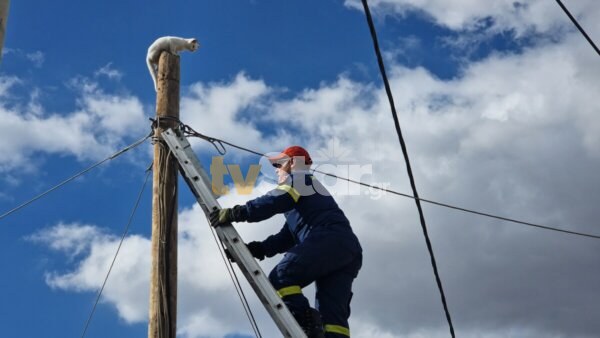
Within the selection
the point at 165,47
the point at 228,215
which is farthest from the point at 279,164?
the point at 165,47

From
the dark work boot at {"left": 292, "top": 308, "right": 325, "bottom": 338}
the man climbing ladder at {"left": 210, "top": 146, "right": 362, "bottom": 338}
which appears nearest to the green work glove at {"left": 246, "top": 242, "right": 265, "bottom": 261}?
the man climbing ladder at {"left": 210, "top": 146, "right": 362, "bottom": 338}

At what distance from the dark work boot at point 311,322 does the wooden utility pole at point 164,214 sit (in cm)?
122

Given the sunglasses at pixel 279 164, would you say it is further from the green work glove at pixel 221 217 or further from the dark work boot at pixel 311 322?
the dark work boot at pixel 311 322

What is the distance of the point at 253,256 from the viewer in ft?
22.0

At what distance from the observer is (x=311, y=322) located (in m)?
6.02

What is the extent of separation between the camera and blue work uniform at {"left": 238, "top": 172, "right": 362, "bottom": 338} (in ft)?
20.2

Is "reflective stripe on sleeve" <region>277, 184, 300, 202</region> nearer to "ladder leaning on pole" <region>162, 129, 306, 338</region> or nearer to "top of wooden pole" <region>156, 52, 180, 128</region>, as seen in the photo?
"ladder leaning on pole" <region>162, 129, 306, 338</region>

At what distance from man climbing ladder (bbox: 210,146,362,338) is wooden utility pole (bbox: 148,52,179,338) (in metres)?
0.56

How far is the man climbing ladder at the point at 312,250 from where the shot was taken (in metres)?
6.16

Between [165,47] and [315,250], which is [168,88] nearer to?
[165,47]

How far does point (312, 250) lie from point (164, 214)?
1494 millimetres

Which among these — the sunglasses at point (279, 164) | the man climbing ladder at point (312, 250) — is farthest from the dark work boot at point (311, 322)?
the sunglasses at point (279, 164)

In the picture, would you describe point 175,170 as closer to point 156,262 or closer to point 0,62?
point 156,262

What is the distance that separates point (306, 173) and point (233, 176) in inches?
50.6
